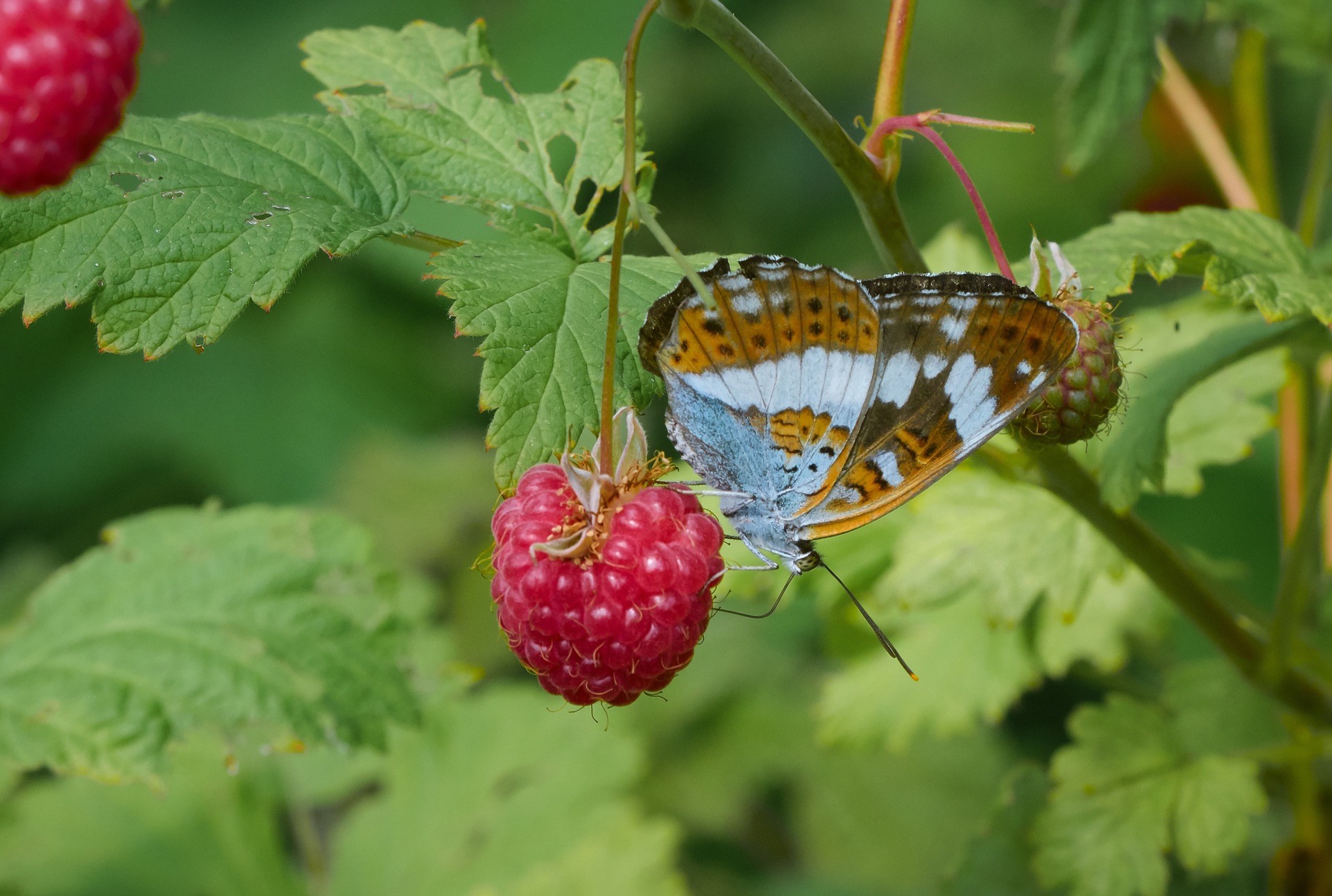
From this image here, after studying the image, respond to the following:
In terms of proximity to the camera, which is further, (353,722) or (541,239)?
(353,722)

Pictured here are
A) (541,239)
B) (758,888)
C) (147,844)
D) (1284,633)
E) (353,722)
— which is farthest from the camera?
(758,888)

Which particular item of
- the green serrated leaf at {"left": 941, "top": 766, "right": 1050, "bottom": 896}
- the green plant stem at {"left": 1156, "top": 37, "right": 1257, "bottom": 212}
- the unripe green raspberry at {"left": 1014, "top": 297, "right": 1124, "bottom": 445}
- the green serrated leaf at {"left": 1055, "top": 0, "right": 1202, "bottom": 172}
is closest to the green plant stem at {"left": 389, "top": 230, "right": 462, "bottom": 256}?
the unripe green raspberry at {"left": 1014, "top": 297, "right": 1124, "bottom": 445}

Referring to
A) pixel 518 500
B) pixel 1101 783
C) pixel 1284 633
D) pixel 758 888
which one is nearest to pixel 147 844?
pixel 758 888

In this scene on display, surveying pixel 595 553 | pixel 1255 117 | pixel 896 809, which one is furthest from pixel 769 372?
pixel 896 809

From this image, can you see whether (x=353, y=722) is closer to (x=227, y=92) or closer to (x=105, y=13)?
(x=105, y=13)

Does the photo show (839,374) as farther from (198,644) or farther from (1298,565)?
(198,644)

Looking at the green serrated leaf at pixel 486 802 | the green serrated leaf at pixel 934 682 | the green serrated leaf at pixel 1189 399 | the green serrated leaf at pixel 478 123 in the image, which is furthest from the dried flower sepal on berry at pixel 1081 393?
the green serrated leaf at pixel 486 802

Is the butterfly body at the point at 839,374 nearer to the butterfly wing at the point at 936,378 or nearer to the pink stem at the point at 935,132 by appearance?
the butterfly wing at the point at 936,378

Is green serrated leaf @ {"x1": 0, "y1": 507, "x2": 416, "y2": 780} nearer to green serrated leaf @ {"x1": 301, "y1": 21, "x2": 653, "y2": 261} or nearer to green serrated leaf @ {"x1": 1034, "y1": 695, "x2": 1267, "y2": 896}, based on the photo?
green serrated leaf @ {"x1": 301, "y1": 21, "x2": 653, "y2": 261}
